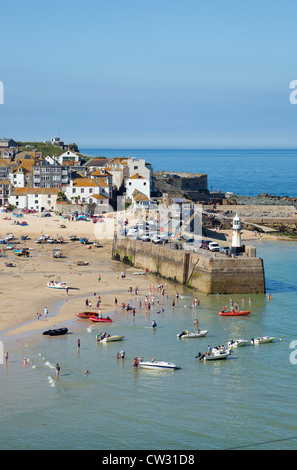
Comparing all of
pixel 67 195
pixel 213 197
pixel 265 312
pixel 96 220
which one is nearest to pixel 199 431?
pixel 265 312

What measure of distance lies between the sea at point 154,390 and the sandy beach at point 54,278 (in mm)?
2916

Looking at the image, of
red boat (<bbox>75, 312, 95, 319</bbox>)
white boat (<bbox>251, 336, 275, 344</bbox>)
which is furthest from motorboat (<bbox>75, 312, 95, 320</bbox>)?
white boat (<bbox>251, 336, 275, 344</bbox>)

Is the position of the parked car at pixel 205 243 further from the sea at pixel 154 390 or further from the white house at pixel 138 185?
the white house at pixel 138 185

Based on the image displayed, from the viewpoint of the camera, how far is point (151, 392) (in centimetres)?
3381

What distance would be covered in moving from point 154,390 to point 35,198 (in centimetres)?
6867

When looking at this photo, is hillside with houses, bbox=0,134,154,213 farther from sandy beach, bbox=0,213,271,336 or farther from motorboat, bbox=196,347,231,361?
motorboat, bbox=196,347,231,361

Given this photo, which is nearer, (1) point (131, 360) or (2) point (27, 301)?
(1) point (131, 360)

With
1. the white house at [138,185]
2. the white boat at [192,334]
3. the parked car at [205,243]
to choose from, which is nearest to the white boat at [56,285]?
the parked car at [205,243]

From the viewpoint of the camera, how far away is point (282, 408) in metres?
32.3

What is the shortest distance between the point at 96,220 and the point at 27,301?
3733cm

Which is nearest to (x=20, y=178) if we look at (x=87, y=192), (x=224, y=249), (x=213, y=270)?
(x=87, y=192)

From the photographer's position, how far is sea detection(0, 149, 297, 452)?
29078mm
